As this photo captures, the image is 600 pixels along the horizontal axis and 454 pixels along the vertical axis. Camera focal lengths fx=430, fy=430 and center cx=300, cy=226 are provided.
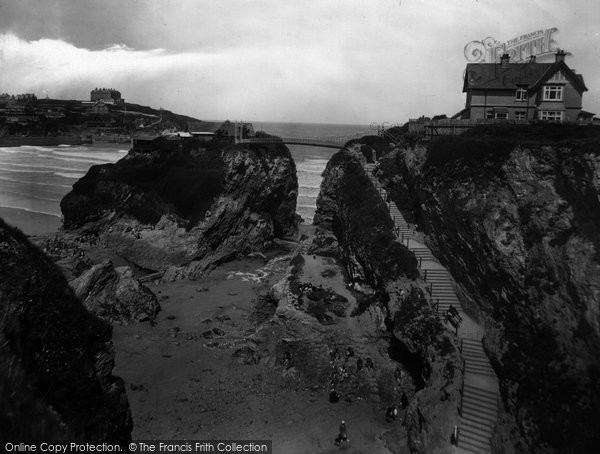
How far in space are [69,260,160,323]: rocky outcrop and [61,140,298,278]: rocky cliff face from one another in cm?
825

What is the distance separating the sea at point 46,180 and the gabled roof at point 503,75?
19.4 m

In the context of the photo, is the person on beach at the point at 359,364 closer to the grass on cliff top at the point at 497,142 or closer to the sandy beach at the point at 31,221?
the grass on cliff top at the point at 497,142

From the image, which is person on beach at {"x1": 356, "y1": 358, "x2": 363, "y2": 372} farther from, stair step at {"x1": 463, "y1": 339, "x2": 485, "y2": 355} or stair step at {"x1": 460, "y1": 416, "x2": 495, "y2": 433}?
stair step at {"x1": 460, "y1": 416, "x2": 495, "y2": 433}

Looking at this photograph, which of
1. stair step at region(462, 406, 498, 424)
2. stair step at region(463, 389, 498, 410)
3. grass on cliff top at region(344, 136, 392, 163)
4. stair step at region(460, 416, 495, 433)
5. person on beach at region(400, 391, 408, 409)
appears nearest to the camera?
stair step at region(460, 416, 495, 433)

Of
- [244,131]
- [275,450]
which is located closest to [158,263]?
[244,131]

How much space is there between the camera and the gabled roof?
126ft

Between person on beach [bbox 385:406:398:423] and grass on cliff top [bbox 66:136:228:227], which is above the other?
grass on cliff top [bbox 66:136:228:227]

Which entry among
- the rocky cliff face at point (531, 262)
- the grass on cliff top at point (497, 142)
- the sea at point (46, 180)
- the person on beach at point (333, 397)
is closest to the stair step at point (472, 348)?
the rocky cliff face at point (531, 262)

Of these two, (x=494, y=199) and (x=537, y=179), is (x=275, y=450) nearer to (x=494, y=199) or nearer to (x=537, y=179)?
(x=494, y=199)

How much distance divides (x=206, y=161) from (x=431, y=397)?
39.7 meters

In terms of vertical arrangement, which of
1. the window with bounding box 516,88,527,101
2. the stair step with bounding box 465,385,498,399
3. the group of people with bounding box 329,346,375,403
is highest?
the window with bounding box 516,88,527,101

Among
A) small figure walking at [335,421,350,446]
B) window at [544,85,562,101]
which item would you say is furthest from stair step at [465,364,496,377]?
window at [544,85,562,101]

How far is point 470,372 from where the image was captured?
2120 centimetres

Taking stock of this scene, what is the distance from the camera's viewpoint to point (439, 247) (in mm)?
28875
